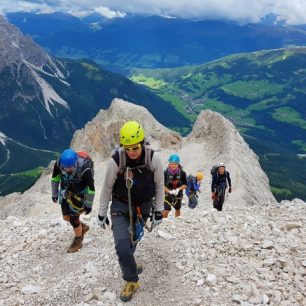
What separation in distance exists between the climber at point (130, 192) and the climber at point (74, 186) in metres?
2.85

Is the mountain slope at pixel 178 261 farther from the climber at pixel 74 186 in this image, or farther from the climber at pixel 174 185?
the climber at pixel 174 185

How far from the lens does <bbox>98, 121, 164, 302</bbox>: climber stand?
1275 cm

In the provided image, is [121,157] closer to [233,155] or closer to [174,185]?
[174,185]

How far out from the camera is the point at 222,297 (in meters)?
13.4

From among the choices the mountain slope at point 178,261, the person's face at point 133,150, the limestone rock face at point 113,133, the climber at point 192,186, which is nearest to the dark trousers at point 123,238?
the mountain slope at point 178,261

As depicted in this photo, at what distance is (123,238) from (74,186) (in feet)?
13.8

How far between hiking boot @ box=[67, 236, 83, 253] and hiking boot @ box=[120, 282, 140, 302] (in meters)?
4.29

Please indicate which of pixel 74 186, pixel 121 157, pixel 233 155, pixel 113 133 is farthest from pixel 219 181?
pixel 113 133

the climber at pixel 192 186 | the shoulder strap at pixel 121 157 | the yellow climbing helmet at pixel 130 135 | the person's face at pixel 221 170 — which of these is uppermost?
the yellow climbing helmet at pixel 130 135

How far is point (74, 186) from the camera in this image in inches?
656

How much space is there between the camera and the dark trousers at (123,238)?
43.5 feet

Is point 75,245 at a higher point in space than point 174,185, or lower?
lower

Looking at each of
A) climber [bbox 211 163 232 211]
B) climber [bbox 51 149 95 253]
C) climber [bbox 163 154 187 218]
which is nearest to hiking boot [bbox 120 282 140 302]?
climber [bbox 51 149 95 253]

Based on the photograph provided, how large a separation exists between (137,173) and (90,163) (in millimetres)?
3861
